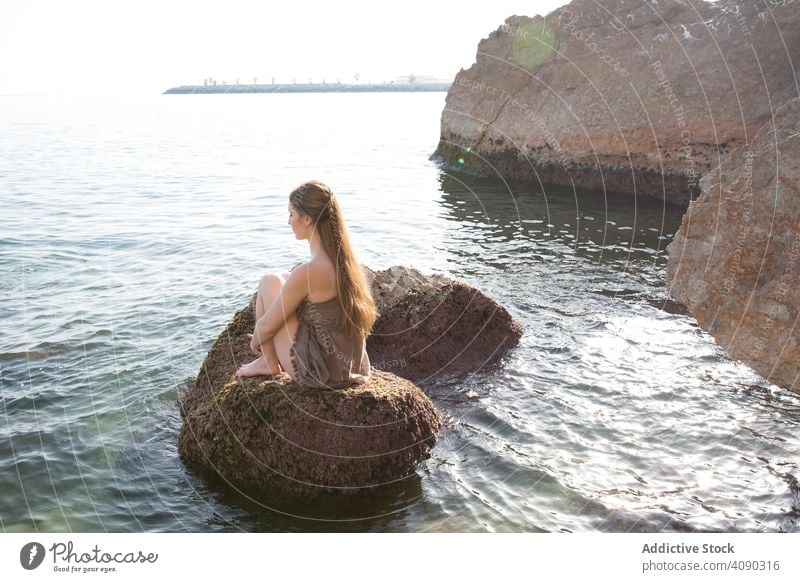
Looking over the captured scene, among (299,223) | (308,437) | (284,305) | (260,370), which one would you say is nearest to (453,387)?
(308,437)

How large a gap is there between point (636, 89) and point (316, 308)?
1883 centimetres

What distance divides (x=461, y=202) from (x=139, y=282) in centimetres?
1201

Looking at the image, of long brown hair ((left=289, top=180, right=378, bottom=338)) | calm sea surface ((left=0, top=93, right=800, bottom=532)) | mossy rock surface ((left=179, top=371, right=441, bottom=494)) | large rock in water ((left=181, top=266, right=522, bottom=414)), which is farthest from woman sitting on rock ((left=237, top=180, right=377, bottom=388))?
large rock in water ((left=181, top=266, right=522, bottom=414))

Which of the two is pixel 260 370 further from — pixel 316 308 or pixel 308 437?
pixel 316 308

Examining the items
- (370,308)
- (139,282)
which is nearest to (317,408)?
(370,308)

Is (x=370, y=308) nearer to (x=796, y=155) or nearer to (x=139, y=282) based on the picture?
(x=796, y=155)

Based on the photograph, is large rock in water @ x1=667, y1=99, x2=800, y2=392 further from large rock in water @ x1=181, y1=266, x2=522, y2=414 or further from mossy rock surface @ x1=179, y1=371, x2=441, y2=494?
mossy rock surface @ x1=179, y1=371, x2=441, y2=494

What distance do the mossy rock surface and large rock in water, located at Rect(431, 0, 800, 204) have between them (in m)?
15.3

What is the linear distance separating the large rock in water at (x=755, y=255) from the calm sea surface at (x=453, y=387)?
3.41 ft

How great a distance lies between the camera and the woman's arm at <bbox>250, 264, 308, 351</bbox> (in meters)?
6.42

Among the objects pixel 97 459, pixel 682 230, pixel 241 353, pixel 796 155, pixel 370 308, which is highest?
pixel 796 155

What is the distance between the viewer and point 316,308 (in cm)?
→ 669

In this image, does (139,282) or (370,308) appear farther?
(139,282)

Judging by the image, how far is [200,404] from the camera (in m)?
8.11
